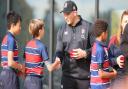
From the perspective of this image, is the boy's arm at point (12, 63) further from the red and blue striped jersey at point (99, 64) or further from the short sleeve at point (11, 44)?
the red and blue striped jersey at point (99, 64)

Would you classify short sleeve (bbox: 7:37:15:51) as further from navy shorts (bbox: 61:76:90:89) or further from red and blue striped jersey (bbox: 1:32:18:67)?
navy shorts (bbox: 61:76:90:89)

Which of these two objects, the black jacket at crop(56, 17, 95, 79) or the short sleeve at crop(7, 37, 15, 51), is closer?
the black jacket at crop(56, 17, 95, 79)

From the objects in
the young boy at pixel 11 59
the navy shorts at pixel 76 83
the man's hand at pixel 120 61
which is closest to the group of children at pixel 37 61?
the young boy at pixel 11 59

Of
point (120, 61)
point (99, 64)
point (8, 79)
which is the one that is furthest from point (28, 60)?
point (120, 61)

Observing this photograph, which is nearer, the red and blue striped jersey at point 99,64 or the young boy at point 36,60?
the red and blue striped jersey at point 99,64

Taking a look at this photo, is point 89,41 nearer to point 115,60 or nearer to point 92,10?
point 115,60

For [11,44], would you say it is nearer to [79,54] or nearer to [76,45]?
[76,45]

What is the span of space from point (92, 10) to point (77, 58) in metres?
2.78

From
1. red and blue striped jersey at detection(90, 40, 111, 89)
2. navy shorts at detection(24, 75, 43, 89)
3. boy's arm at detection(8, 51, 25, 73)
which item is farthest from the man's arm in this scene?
boy's arm at detection(8, 51, 25, 73)

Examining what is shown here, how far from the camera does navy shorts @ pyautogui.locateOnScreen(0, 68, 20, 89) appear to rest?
6844mm

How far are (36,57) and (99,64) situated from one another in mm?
1003

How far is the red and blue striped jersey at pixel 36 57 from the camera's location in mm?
6699

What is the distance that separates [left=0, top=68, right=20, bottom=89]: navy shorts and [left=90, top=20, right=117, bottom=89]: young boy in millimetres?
1228

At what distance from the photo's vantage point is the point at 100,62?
625 centimetres
